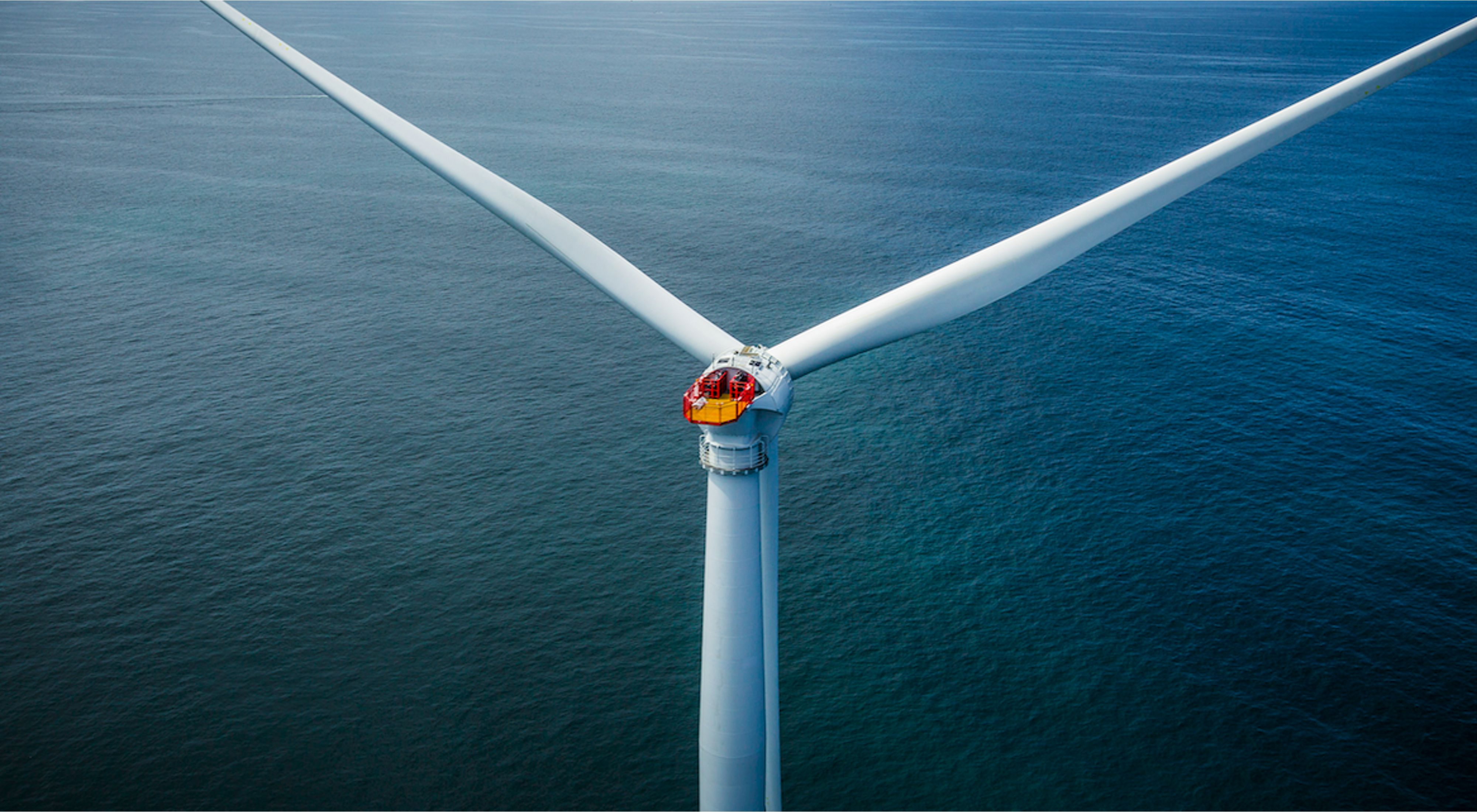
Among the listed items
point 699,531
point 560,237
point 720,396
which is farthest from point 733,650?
point 699,531

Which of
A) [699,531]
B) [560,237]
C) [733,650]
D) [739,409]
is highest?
[699,531]

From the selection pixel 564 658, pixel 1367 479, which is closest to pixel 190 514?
pixel 564 658

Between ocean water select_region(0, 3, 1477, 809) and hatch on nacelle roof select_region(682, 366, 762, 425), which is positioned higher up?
ocean water select_region(0, 3, 1477, 809)

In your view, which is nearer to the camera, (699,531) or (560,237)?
(560,237)

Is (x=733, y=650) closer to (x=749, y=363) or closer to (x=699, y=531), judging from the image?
(x=749, y=363)

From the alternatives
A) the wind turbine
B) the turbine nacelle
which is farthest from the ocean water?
the turbine nacelle

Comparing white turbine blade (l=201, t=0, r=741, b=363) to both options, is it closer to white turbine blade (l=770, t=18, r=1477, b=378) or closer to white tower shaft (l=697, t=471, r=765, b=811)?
white turbine blade (l=770, t=18, r=1477, b=378)
